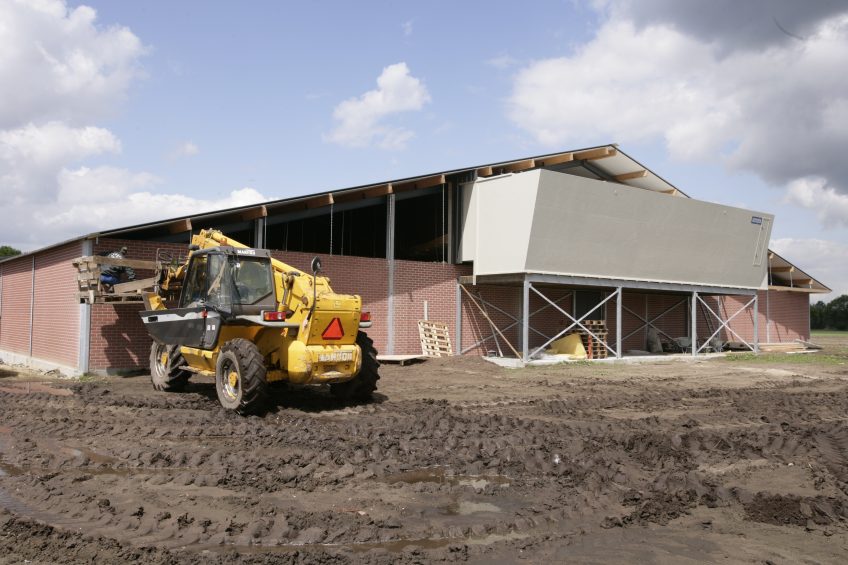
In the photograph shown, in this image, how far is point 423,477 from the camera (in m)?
6.81

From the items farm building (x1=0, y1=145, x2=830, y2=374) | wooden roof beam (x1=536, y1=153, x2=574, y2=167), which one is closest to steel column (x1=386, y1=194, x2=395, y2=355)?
farm building (x1=0, y1=145, x2=830, y2=374)

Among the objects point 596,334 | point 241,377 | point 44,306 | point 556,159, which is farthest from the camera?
point 596,334

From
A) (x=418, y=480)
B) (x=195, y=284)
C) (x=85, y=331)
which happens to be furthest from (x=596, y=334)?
(x=418, y=480)

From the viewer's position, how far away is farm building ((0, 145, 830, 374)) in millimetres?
15430

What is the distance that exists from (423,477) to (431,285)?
44.0 ft

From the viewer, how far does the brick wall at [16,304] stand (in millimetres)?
18672

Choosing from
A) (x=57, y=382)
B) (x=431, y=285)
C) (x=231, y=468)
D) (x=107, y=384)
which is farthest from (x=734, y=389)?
(x=57, y=382)

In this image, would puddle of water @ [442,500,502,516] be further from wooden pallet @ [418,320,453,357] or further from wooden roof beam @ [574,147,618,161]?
wooden roof beam @ [574,147,618,161]

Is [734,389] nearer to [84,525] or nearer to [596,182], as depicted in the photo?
[596,182]

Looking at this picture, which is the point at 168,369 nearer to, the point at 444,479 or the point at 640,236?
the point at 444,479

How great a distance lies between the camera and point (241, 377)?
9578 millimetres

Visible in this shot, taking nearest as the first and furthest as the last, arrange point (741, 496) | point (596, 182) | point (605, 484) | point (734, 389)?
point (741, 496), point (605, 484), point (734, 389), point (596, 182)

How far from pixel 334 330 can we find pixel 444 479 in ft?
13.5

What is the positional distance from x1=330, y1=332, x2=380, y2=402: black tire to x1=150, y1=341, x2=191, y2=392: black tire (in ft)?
9.96
